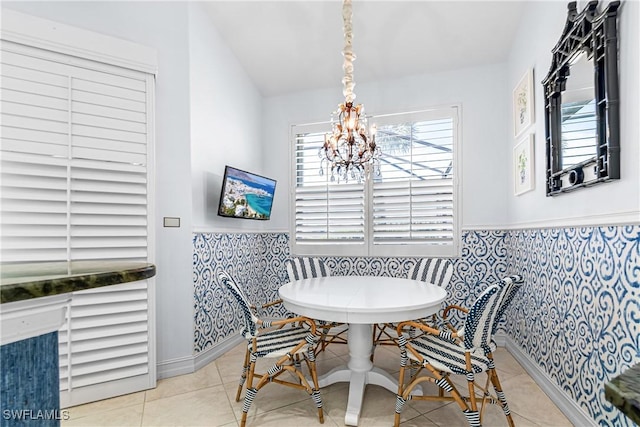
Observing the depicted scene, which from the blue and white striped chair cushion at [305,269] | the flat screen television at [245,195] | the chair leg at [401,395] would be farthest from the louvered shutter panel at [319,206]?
the chair leg at [401,395]

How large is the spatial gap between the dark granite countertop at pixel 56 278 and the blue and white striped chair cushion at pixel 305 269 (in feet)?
6.93

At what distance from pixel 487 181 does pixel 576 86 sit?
160 centimetres

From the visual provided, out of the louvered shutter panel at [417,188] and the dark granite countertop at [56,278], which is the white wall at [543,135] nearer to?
the louvered shutter panel at [417,188]

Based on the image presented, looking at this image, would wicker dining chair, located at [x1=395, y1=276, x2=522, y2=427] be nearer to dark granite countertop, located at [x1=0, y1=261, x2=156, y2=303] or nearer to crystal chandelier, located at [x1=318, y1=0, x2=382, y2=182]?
crystal chandelier, located at [x1=318, y1=0, x2=382, y2=182]

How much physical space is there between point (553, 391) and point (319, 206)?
2679 millimetres

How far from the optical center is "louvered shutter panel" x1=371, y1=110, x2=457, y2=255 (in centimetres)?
352

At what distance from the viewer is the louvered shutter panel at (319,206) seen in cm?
381

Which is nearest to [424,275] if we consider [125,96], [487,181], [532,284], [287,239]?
[532,284]

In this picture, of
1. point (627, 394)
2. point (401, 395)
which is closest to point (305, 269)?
point (401, 395)

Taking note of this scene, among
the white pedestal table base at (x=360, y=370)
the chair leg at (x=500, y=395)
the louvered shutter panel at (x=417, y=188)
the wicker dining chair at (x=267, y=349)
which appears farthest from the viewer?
the louvered shutter panel at (x=417, y=188)

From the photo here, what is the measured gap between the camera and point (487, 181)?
135 inches

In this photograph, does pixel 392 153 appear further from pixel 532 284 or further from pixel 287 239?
pixel 532 284

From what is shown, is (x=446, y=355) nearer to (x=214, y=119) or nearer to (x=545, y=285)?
(x=545, y=285)

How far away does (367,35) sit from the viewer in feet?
10.6
